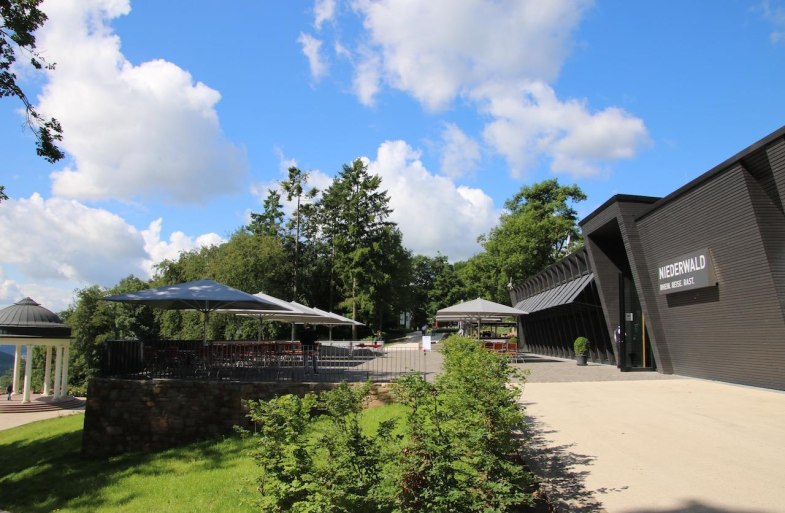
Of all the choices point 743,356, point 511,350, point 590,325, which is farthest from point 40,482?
point 590,325

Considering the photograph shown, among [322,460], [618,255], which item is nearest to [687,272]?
[618,255]

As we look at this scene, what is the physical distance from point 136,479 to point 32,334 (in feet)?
74.9

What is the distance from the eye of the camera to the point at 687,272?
1465 cm

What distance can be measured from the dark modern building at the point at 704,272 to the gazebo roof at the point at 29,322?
27.3 m

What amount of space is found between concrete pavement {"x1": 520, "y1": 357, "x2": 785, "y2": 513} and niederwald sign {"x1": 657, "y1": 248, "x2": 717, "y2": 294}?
2922 millimetres

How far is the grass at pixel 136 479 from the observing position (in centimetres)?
840

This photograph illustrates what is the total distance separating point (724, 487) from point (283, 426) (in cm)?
447

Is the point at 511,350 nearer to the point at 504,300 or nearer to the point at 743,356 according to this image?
the point at 743,356

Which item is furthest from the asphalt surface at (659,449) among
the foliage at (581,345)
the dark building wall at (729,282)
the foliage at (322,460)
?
the foliage at (581,345)

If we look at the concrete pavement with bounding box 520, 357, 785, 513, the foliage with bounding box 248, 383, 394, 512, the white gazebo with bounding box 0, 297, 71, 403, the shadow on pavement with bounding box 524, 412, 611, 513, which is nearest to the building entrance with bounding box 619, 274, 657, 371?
the concrete pavement with bounding box 520, 357, 785, 513

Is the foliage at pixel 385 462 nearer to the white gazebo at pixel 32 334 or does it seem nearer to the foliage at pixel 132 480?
the foliage at pixel 132 480

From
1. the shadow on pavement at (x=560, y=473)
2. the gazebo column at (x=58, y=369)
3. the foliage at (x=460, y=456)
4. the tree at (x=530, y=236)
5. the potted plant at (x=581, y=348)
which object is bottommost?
the shadow on pavement at (x=560, y=473)

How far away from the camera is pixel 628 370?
1764cm

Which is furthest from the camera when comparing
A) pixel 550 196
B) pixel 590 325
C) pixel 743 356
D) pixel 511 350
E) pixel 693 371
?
pixel 550 196
